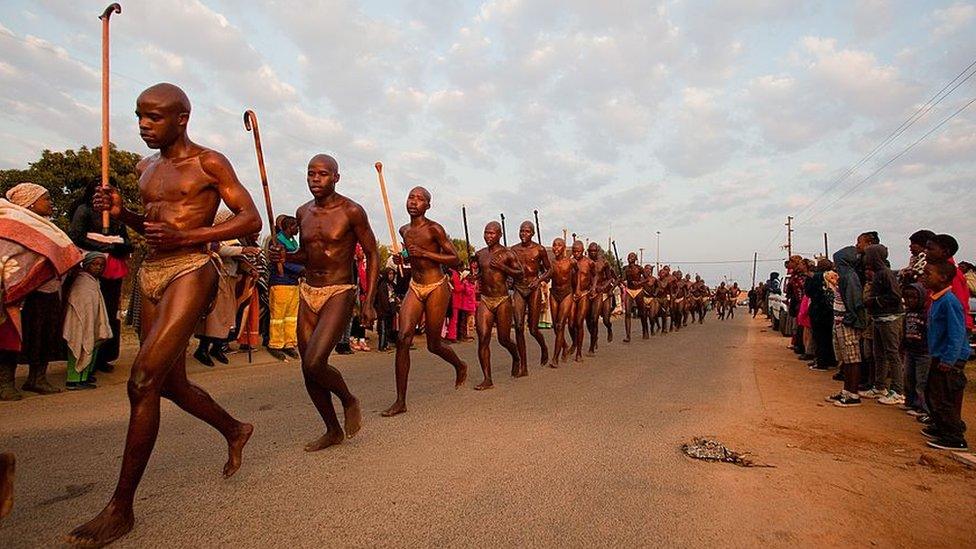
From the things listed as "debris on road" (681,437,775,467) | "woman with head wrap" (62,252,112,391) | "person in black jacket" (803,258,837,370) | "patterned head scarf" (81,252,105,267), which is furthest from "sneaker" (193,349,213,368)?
"person in black jacket" (803,258,837,370)

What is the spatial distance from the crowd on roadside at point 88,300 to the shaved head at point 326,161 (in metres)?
0.70

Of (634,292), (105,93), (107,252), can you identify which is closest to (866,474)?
(105,93)

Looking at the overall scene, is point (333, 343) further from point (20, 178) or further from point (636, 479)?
point (20, 178)

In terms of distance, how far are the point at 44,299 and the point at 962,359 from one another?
8846mm

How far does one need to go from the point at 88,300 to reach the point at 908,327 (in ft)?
28.7

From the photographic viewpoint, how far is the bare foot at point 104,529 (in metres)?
2.56

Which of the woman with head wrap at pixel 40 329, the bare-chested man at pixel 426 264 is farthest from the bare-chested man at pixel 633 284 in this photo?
the woman with head wrap at pixel 40 329

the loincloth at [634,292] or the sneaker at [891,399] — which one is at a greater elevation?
Result: the loincloth at [634,292]

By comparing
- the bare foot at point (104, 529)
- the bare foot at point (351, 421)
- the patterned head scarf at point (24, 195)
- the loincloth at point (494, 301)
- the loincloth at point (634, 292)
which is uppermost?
the patterned head scarf at point (24, 195)

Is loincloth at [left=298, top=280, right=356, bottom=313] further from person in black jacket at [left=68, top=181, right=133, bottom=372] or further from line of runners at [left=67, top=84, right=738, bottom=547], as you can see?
person in black jacket at [left=68, top=181, right=133, bottom=372]

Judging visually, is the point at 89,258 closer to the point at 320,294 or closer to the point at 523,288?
the point at 320,294

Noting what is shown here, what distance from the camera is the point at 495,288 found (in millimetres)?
7863

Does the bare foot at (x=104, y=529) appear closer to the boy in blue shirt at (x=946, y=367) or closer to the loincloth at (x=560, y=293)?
the boy in blue shirt at (x=946, y=367)

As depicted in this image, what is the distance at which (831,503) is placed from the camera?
3.25 metres
